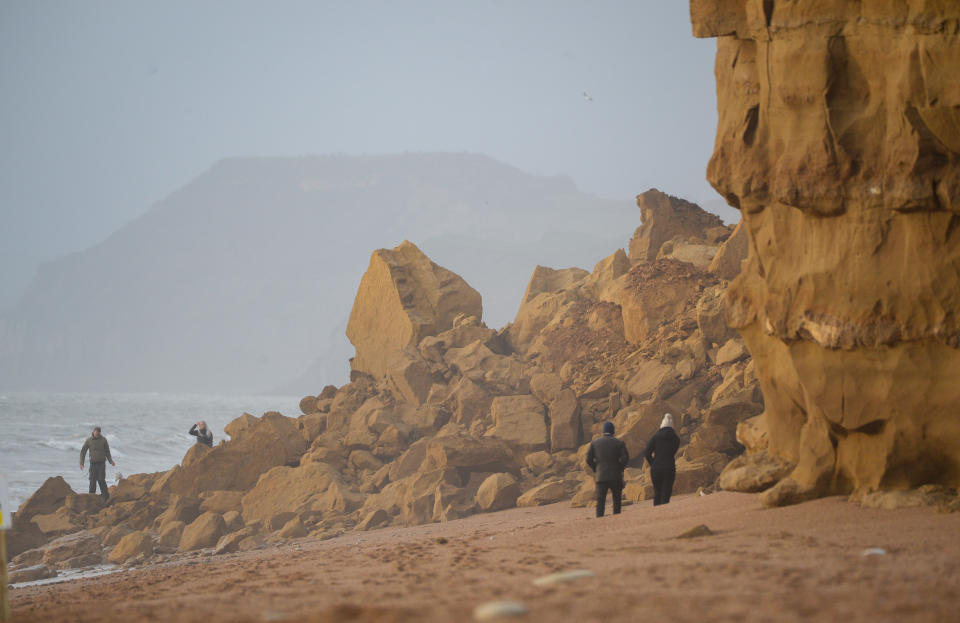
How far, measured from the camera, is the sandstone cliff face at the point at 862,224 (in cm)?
719

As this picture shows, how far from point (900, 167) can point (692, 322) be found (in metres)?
9.30

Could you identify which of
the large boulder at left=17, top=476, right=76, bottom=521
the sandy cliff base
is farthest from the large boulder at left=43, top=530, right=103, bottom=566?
the sandy cliff base

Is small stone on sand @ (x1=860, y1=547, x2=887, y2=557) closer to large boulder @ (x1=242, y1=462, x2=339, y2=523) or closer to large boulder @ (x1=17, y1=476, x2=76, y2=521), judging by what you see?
large boulder @ (x1=242, y1=462, x2=339, y2=523)

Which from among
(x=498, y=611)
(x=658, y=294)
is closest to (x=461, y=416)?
(x=658, y=294)

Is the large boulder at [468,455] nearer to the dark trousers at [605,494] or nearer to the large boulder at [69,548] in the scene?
the dark trousers at [605,494]

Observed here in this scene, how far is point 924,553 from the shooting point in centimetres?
529

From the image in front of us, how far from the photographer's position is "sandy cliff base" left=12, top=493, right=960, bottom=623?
3.97m

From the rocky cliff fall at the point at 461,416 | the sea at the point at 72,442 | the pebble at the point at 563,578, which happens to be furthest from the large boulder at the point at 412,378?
the pebble at the point at 563,578

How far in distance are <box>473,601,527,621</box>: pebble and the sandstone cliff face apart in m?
4.61

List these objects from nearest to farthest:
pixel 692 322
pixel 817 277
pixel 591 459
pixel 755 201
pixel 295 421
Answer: pixel 817 277 < pixel 755 201 < pixel 591 459 < pixel 692 322 < pixel 295 421

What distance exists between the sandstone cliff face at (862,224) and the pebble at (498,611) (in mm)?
4614

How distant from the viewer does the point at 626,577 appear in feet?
16.4

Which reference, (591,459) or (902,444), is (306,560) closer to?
(591,459)

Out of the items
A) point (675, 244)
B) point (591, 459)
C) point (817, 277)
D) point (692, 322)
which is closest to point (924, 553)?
point (817, 277)
